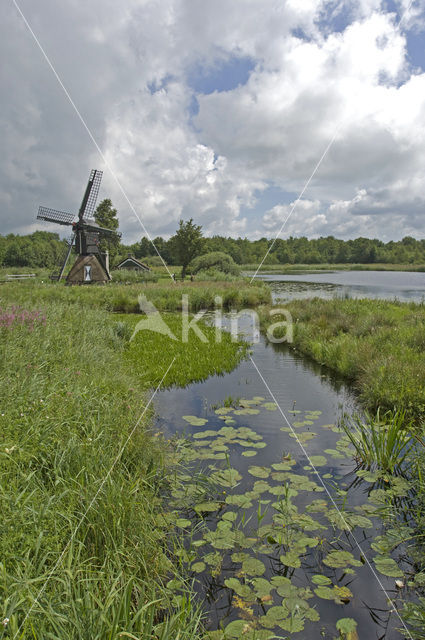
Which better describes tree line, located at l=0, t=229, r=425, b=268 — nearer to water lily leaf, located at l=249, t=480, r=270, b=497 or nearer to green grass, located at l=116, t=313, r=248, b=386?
green grass, located at l=116, t=313, r=248, b=386

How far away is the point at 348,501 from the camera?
15.6ft

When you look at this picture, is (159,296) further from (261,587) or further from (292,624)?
(292,624)

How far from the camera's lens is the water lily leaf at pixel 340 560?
3.66 metres

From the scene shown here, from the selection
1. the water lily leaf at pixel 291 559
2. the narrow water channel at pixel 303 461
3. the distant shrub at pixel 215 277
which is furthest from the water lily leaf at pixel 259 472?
the distant shrub at pixel 215 277

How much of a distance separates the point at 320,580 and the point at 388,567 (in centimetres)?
72

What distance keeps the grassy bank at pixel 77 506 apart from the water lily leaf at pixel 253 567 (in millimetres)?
618

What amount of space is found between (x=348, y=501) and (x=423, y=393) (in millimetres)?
3476

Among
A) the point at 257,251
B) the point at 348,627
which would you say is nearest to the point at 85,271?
the point at 348,627

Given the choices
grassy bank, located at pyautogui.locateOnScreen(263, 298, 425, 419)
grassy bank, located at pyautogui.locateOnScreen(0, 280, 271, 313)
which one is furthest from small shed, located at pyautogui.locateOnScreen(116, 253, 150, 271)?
grassy bank, located at pyautogui.locateOnScreen(263, 298, 425, 419)

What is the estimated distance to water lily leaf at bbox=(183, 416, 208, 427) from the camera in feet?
23.0

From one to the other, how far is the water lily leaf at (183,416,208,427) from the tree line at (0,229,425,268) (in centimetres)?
4457

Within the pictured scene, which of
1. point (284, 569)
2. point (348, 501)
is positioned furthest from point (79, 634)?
point (348, 501)

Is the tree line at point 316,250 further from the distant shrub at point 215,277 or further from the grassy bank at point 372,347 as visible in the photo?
the grassy bank at point 372,347

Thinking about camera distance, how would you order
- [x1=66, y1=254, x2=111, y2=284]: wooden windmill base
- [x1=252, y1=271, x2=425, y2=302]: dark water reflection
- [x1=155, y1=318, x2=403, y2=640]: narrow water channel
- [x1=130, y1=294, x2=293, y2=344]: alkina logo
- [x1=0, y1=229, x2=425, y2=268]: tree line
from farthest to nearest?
[x1=0, y1=229, x2=425, y2=268]: tree line
[x1=66, y1=254, x2=111, y2=284]: wooden windmill base
[x1=252, y1=271, x2=425, y2=302]: dark water reflection
[x1=130, y1=294, x2=293, y2=344]: alkina logo
[x1=155, y1=318, x2=403, y2=640]: narrow water channel
